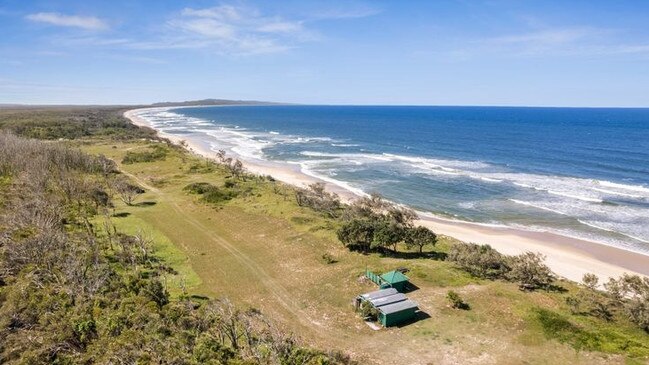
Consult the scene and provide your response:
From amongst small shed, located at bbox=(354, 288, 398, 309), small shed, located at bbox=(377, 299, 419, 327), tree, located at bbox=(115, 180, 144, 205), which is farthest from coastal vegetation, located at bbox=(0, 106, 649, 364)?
tree, located at bbox=(115, 180, 144, 205)

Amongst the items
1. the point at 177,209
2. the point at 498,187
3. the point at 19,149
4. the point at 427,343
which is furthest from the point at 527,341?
the point at 19,149

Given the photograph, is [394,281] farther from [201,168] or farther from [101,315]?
[201,168]

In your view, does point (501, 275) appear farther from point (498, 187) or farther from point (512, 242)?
point (498, 187)

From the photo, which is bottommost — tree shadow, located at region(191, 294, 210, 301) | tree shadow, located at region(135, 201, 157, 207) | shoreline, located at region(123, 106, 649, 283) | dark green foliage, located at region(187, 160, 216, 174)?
shoreline, located at region(123, 106, 649, 283)

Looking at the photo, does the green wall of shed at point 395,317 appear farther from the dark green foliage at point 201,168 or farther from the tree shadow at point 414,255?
the dark green foliage at point 201,168

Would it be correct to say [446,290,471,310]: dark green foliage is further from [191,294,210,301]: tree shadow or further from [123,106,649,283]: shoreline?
[191,294,210,301]: tree shadow

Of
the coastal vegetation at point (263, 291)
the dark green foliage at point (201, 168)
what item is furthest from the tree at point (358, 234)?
the dark green foliage at point (201, 168)
